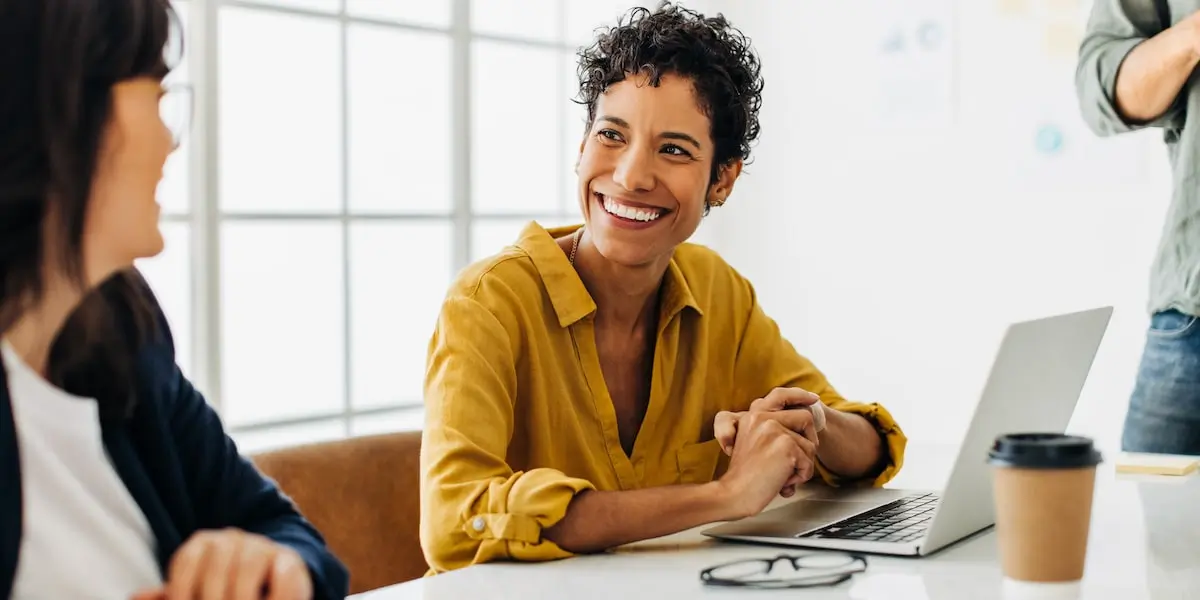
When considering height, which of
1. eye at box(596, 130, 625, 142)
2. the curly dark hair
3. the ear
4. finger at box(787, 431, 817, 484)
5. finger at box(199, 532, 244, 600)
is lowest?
finger at box(787, 431, 817, 484)

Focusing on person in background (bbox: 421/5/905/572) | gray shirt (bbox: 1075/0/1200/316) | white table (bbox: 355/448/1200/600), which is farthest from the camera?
gray shirt (bbox: 1075/0/1200/316)

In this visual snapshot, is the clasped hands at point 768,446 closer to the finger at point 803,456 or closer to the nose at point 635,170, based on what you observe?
the finger at point 803,456

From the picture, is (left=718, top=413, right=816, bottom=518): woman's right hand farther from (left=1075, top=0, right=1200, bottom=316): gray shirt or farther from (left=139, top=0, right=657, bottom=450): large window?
(left=139, top=0, right=657, bottom=450): large window

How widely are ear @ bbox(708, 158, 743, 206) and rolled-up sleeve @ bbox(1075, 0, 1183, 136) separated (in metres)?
0.63

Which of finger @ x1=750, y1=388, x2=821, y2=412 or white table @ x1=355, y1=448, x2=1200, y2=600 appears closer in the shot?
white table @ x1=355, y1=448, x2=1200, y2=600

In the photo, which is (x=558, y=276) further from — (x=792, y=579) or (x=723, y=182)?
(x=792, y=579)

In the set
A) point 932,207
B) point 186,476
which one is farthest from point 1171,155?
point 186,476

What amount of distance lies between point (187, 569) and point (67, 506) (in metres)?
0.10

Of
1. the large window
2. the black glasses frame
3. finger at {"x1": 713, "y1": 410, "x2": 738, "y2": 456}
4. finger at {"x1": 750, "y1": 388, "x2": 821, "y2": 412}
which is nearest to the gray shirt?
finger at {"x1": 750, "y1": 388, "x2": 821, "y2": 412}

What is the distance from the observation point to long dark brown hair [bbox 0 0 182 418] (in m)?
0.89

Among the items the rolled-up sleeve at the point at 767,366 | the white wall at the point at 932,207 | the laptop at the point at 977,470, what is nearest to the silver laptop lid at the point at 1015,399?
the laptop at the point at 977,470

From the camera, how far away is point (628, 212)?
1.83 meters

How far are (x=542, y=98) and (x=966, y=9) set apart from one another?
49.5 inches

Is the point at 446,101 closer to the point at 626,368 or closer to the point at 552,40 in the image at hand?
the point at 552,40
